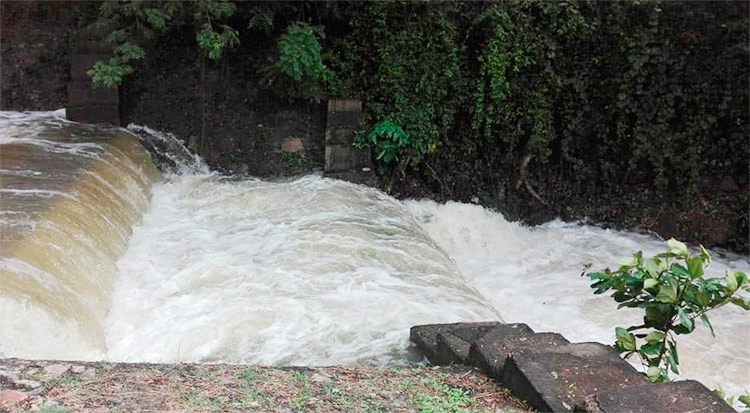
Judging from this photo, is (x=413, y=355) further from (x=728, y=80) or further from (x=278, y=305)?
(x=728, y=80)

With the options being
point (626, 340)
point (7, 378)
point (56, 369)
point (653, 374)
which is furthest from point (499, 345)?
point (7, 378)

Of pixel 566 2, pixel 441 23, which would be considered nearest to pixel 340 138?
pixel 441 23

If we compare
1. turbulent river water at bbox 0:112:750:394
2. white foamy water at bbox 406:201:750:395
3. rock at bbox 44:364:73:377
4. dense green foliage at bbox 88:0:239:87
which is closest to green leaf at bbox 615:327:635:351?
turbulent river water at bbox 0:112:750:394

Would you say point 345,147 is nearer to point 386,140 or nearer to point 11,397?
point 386,140

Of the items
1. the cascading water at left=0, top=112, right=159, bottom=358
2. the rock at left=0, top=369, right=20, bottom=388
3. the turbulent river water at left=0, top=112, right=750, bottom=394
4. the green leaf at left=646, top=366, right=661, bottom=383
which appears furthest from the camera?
the turbulent river water at left=0, top=112, right=750, bottom=394

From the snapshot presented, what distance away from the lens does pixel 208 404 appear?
2096 mm

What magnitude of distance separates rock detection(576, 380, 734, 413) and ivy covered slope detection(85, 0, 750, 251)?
488cm

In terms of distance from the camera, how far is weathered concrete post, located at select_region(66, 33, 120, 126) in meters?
6.61

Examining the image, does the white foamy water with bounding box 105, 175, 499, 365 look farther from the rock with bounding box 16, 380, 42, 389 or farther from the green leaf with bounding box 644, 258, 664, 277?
the green leaf with bounding box 644, 258, 664, 277

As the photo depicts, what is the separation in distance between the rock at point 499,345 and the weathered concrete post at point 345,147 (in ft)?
13.6

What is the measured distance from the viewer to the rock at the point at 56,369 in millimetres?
2196

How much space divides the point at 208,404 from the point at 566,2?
6.27 m

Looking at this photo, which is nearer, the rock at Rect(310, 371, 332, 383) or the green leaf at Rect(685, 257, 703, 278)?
the green leaf at Rect(685, 257, 703, 278)

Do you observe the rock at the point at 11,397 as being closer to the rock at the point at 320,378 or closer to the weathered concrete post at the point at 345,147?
the rock at the point at 320,378
